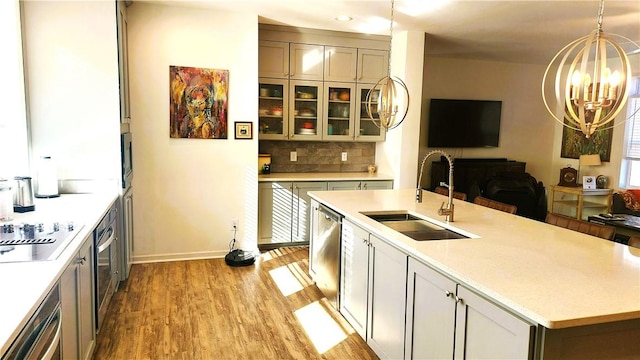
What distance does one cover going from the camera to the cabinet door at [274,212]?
507 cm

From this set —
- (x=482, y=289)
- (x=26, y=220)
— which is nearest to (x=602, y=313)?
(x=482, y=289)

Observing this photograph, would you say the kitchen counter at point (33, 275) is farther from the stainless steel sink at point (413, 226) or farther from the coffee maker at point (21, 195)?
the stainless steel sink at point (413, 226)

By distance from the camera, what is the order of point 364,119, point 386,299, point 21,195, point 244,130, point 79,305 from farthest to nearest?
point 364,119
point 244,130
point 21,195
point 386,299
point 79,305

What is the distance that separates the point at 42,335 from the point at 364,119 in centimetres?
453

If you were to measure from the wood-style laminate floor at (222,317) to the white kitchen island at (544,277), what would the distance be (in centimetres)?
58

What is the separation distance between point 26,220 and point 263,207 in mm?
2589

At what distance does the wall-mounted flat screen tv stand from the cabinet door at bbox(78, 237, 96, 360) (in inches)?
203

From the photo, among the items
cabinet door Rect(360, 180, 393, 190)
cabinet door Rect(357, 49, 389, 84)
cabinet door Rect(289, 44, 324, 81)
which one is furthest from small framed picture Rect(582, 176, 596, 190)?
cabinet door Rect(289, 44, 324, 81)

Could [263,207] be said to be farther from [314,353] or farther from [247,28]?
[314,353]

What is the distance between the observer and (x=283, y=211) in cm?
518

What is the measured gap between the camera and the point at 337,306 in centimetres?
338

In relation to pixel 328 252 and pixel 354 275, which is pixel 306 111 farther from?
pixel 354 275

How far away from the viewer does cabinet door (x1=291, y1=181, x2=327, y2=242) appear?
204 inches

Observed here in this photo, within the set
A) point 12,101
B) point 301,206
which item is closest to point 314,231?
point 301,206
